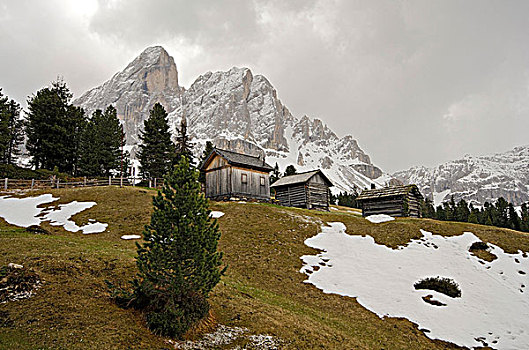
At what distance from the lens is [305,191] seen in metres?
41.9

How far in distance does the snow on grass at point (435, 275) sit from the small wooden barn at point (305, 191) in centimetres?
1448

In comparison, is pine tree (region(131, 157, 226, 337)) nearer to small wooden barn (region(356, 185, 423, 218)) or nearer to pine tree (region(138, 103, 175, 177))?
small wooden barn (region(356, 185, 423, 218))

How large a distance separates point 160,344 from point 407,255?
20.4 metres

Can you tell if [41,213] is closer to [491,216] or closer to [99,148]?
[99,148]

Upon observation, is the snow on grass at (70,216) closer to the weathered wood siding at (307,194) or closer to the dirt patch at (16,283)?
the dirt patch at (16,283)

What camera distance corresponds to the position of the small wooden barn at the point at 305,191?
42.0m

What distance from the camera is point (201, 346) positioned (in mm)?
8875

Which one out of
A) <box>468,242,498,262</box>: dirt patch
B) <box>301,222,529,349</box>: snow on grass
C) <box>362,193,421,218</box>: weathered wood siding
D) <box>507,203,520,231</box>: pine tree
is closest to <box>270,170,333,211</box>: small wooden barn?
<box>362,193,421,218</box>: weathered wood siding

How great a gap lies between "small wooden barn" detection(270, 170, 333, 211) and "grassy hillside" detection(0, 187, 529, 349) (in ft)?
43.2

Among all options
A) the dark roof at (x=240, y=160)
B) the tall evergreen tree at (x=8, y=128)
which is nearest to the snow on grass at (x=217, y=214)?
the dark roof at (x=240, y=160)

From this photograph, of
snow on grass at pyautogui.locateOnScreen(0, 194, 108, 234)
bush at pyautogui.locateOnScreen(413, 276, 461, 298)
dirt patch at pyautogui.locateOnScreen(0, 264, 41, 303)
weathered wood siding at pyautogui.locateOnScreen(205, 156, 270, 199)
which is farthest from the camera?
weathered wood siding at pyautogui.locateOnScreen(205, 156, 270, 199)

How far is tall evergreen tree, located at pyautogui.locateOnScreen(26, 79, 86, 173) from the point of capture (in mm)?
51875

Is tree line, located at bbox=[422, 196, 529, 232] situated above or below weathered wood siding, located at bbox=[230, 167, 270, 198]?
below

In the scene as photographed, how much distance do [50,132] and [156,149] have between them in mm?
17764
